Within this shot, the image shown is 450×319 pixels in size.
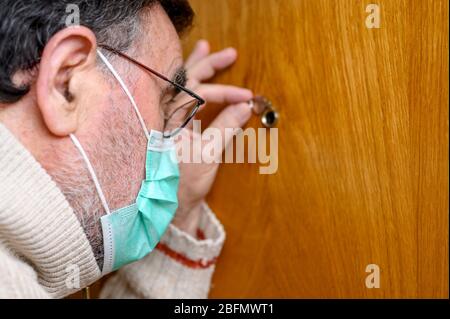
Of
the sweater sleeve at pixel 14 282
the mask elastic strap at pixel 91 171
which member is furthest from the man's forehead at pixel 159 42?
the sweater sleeve at pixel 14 282

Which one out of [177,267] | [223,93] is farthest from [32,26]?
[177,267]

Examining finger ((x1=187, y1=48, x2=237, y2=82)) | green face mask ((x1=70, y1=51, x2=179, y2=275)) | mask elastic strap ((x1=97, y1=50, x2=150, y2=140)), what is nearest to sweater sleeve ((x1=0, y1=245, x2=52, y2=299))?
green face mask ((x1=70, y1=51, x2=179, y2=275))

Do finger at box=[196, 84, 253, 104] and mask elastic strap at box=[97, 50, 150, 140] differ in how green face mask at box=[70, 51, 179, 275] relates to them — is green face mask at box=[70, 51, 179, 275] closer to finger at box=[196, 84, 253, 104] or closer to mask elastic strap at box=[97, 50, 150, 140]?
mask elastic strap at box=[97, 50, 150, 140]

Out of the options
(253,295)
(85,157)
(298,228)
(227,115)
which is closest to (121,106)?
(85,157)

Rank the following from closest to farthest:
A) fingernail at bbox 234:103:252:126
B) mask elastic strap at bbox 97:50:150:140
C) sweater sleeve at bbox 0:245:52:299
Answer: sweater sleeve at bbox 0:245:52:299 → mask elastic strap at bbox 97:50:150:140 → fingernail at bbox 234:103:252:126

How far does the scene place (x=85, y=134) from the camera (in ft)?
2.51

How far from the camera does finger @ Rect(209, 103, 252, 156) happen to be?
3.35ft

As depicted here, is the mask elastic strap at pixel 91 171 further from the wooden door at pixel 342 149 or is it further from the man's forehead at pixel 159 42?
the wooden door at pixel 342 149

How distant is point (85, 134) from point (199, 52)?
414mm

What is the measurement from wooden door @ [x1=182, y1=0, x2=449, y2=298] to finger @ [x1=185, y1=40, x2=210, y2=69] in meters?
0.02

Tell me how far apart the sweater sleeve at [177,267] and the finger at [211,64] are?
1.00 feet

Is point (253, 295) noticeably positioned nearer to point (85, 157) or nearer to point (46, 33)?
point (85, 157)

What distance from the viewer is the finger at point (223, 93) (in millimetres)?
1021

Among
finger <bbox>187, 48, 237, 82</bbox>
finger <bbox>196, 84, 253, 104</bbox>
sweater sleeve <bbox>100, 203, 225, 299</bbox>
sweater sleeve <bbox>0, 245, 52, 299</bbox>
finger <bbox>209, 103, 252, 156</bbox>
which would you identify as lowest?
sweater sleeve <bbox>100, 203, 225, 299</bbox>
